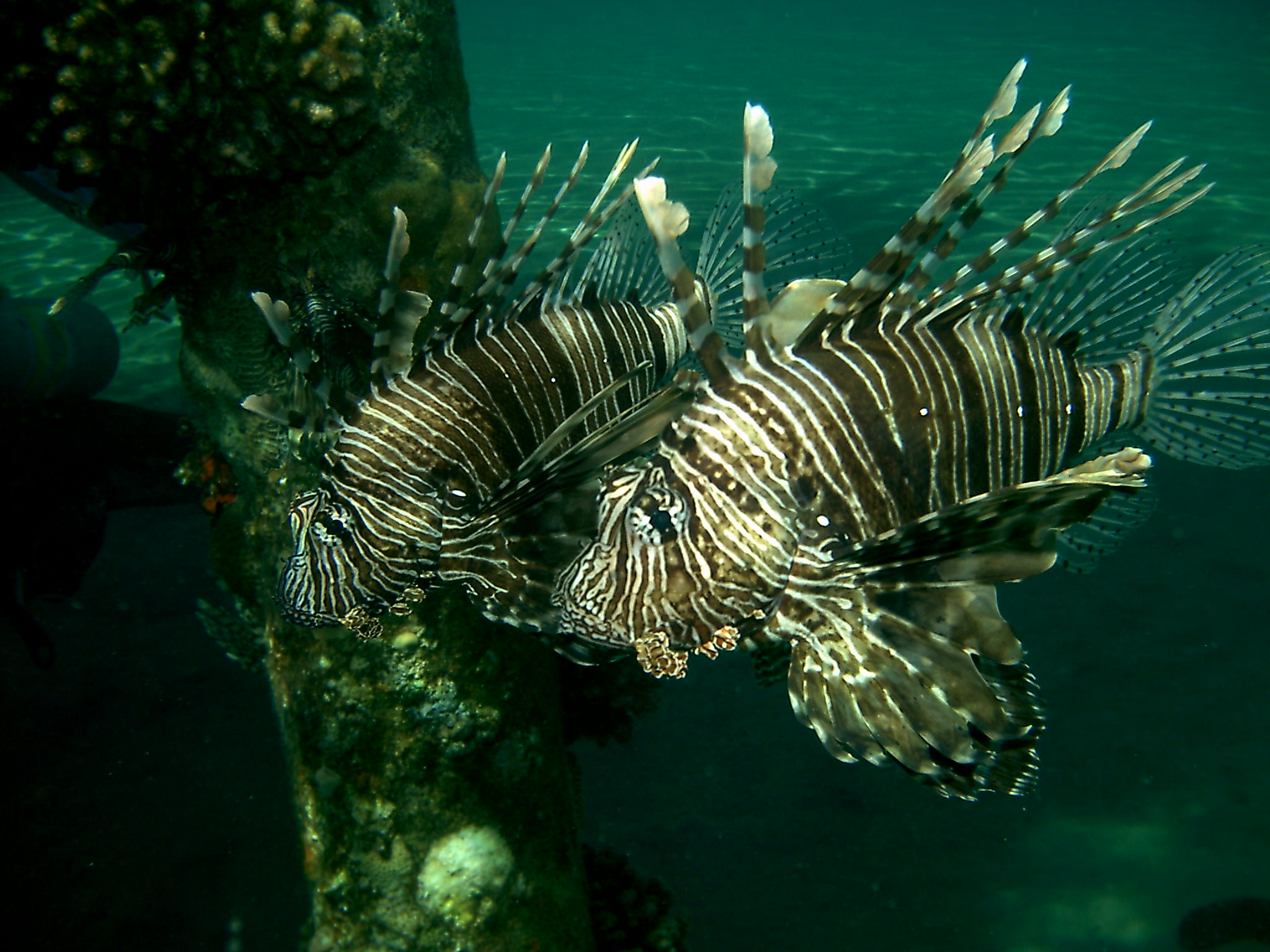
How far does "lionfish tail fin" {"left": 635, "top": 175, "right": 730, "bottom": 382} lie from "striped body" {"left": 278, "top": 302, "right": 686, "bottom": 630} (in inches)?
18.1

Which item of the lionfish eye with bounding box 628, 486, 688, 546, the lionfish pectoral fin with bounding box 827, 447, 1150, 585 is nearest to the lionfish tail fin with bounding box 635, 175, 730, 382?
the lionfish eye with bounding box 628, 486, 688, 546

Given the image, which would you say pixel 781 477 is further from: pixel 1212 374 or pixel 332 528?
pixel 1212 374

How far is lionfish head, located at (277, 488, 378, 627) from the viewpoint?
2080mm

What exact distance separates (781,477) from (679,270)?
0.55 meters

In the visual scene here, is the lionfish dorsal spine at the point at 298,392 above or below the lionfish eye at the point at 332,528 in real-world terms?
above

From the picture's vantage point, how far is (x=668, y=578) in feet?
5.45

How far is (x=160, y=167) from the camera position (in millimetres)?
3260

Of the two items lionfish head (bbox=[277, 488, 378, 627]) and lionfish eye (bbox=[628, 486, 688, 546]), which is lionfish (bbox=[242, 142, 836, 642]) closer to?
lionfish head (bbox=[277, 488, 378, 627])

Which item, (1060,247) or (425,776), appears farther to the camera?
(425,776)

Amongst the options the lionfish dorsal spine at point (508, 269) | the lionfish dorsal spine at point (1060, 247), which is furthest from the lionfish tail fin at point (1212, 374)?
the lionfish dorsal spine at point (508, 269)

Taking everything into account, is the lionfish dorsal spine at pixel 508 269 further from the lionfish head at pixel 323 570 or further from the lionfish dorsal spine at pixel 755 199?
the lionfish dorsal spine at pixel 755 199

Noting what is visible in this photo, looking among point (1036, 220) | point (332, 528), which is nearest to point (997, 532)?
point (1036, 220)

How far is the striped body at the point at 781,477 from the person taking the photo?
5.50 feet

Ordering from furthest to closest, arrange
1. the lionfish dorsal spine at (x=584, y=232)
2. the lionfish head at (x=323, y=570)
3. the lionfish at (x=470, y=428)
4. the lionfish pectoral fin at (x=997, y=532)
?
the lionfish dorsal spine at (x=584, y=232)
the lionfish head at (x=323, y=570)
the lionfish at (x=470, y=428)
the lionfish pectoral fin at (x=997, y=532)
